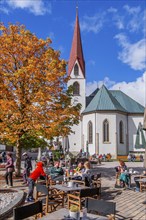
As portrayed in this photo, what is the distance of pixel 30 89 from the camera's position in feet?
49.5

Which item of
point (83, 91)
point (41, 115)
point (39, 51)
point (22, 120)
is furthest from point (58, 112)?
point (83, 91)

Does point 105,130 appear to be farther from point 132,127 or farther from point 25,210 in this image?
point 25,210

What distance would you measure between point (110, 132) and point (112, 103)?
5.47 meters

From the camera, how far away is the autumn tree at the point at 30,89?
1422 cm

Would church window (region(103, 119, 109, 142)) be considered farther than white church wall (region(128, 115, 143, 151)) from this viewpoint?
No

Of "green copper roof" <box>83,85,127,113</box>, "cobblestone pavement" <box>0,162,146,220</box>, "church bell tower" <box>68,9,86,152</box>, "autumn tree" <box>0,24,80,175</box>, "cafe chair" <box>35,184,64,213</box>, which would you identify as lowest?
"cobblestone pavement" <box>0,162,146,220</box>

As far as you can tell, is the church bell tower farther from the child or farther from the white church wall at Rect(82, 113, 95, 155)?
the child

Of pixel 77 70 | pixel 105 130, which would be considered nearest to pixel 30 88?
pixel 105 130

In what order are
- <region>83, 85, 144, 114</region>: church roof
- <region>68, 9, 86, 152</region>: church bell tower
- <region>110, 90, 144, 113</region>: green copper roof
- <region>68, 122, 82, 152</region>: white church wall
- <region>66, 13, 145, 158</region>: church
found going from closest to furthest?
<region>66, 13, 145, 158</region>: church < <region>83, 85, 144, 114</region>: church roof < <region>68, 122, 82, 152</region>: white church wall < <region>110, 90, 144, 113</region>: green copper roof < <region>68, 9, 86, 152</region>: church bell tower

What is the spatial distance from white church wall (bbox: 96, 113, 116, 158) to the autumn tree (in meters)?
30.0

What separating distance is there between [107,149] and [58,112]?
31.8 metres

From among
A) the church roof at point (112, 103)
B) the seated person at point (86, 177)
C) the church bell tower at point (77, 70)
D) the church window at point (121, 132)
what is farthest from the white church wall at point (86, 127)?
the seated person at point (86, 177)

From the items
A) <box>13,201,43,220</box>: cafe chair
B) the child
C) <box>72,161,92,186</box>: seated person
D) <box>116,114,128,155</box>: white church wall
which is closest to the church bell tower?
<box>116,114,128,155</box>: white church wall

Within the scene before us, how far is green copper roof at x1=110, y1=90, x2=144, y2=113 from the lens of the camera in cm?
5156
